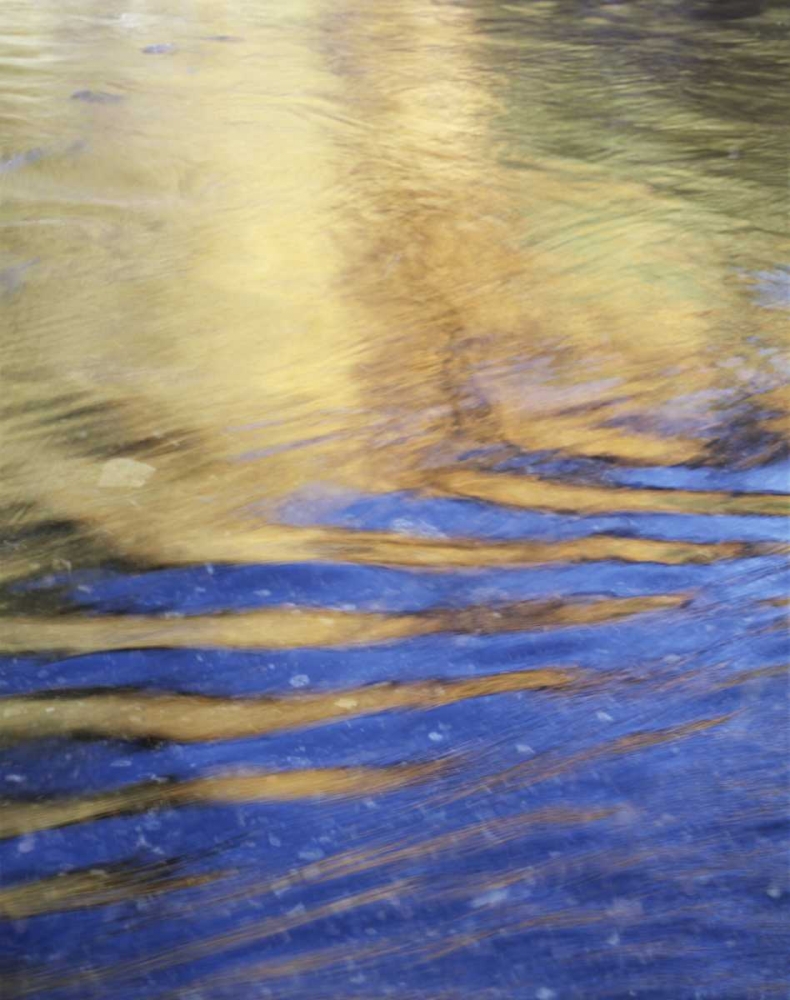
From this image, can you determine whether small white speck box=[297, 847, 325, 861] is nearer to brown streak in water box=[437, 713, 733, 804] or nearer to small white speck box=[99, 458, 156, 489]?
brown streak in water box=[437, 713, 733, 804]

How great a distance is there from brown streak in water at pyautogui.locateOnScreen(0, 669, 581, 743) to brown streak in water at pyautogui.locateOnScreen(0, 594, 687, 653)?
48 mm

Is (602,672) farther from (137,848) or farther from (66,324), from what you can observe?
(66,324)

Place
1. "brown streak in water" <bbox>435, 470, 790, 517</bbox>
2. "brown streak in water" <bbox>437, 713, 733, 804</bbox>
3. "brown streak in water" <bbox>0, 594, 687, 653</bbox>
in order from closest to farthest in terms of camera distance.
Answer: "brown streak in water" <bbox>437, 713, 733, 804</bbox> → "brown streak in water" <bbox>0, 594, 687, 653</bbox> → "brown streak in water" <bbox>435, 470, 790, 517</bbox>

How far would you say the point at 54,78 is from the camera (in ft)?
6.77

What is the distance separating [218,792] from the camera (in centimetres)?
62

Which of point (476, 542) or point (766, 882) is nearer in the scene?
point (766, 882)

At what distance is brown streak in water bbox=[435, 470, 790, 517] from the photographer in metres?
0.87

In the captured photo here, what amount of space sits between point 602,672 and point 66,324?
2.16 feet

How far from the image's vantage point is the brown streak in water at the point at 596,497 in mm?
869

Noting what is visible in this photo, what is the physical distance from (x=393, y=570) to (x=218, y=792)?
221 millimetres

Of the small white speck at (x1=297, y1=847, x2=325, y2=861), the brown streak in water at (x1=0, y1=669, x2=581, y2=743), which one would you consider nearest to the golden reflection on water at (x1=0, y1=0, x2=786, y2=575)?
the brown streak in water at (x1=0, y1=669, x2=581, y2=743)

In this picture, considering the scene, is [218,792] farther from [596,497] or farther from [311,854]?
[596,497]

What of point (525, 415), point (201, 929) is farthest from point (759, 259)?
point (201, 929)

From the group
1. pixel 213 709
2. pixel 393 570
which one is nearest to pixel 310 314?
pixel 393 570
